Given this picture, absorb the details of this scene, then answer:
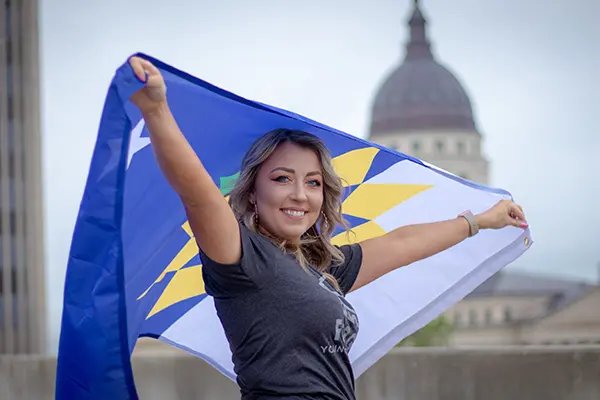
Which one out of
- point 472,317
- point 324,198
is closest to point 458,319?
point 472,317

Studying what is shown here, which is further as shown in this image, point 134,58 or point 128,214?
point 128,214

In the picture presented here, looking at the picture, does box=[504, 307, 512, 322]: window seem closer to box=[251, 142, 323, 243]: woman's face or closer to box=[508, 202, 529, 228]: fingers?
box=[508, 202, 529, 228]: fingers

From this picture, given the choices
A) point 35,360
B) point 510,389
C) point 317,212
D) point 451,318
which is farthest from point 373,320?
point 451,318

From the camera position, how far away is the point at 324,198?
12.0ft

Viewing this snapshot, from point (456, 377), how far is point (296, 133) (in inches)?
99.5

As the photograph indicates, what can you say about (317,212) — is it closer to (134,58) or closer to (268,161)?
(268,161)

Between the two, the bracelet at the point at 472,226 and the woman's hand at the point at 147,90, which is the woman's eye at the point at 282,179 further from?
the bracelet at the point at 472,226

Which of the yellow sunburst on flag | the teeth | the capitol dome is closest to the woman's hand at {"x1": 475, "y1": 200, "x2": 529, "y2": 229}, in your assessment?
the yellow sunburst on flag

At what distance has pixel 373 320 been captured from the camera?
4426 millimetres

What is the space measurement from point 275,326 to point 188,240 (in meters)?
0.91

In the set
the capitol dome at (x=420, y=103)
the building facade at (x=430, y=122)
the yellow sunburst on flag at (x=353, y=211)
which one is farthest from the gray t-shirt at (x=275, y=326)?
the capitol dome at (x=420, y=103)

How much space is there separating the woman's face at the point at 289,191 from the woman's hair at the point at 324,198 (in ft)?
0.07

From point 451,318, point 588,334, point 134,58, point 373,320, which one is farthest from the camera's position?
point 451,318

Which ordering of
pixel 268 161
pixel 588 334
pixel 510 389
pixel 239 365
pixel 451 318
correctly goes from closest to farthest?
pixel 239 365 < pixel 268 161 < pixel 510 389 < pixel 588 334 < pixel 451 318
